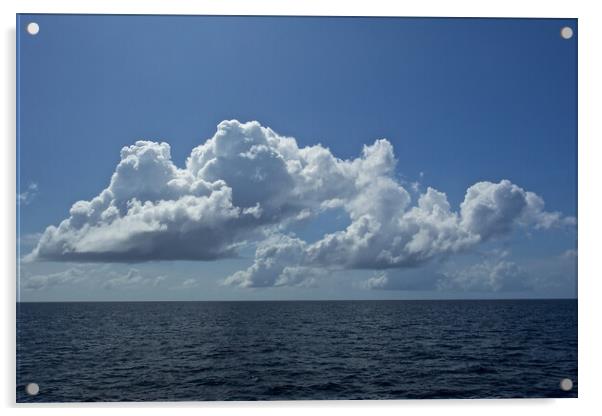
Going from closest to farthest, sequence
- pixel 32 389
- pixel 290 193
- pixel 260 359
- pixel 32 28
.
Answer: pixel 32 389
pixel 32 28
pixel 260 359
pixel 290 193

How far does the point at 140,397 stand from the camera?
6.88 m

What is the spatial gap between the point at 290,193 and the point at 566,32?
4.11m

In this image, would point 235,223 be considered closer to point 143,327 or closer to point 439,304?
point 143,327

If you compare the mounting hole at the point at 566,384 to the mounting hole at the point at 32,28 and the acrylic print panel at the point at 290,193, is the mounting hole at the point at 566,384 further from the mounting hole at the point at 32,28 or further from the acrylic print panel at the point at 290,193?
the mounting hole at the point at 32,28

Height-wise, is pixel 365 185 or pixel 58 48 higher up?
pixel 58 48

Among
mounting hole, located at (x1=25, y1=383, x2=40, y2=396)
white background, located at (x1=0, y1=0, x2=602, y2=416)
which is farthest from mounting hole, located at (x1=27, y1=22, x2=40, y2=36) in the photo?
mounting hole, located at (x1=25, y1=383, x2=40, y2=396)

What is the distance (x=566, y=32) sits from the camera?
24.0 ft

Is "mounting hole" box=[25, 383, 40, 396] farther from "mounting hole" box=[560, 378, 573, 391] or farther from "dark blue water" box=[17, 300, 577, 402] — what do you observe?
"mounting hole" box=[560, 378, 573, 391]

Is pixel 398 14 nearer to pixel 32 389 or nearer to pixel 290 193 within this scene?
pixel 290 193

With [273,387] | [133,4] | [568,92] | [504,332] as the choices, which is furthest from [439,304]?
[133,4]

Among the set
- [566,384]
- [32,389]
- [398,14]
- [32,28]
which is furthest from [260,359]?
[32,28]

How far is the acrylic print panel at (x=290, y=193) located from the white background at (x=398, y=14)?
0.12 metres

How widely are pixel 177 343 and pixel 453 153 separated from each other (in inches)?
174

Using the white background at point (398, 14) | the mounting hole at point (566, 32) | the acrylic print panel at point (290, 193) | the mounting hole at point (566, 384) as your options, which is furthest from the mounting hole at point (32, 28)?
the mounting hole at point (566, 384)
